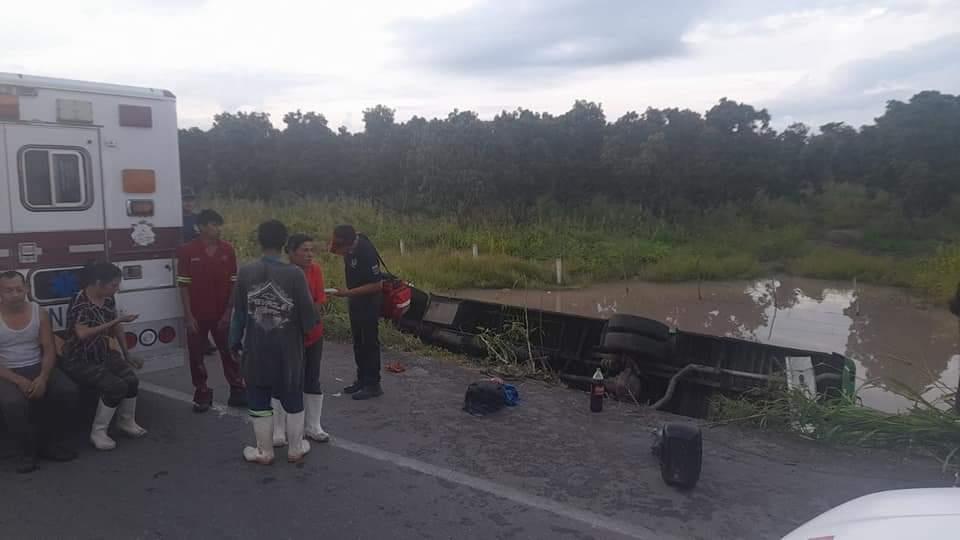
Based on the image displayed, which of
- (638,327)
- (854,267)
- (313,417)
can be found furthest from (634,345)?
(854,267)

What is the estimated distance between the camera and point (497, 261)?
2083 centimetres

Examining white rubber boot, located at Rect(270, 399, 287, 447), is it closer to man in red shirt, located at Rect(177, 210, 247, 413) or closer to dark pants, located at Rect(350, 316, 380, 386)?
man in red shirt, located at Rect(177, 210, 247, 413)

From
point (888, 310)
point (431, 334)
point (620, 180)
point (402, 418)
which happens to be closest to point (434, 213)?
point (620, 180)

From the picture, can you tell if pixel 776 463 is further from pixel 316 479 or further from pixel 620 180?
pixel 620 180

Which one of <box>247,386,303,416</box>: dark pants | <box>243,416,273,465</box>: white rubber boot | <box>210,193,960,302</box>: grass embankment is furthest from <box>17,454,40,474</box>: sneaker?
<box>210,193,960,302</box>: grass embankment

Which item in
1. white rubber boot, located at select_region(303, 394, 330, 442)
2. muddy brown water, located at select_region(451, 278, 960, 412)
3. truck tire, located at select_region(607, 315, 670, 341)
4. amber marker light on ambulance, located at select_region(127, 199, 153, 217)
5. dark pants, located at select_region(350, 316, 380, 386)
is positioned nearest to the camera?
white rubber boot, located at select_region(303, 394, 330, 442)

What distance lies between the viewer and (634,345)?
7.77 meters

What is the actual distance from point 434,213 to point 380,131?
9.58m

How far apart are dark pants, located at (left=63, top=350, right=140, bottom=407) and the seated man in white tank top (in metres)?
0.07

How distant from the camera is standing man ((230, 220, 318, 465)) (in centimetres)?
499

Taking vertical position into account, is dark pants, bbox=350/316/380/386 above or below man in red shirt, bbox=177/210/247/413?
below

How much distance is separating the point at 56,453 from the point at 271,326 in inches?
70.2

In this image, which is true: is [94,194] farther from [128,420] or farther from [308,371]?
[308,371]

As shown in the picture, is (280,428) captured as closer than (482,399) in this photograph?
Yes
